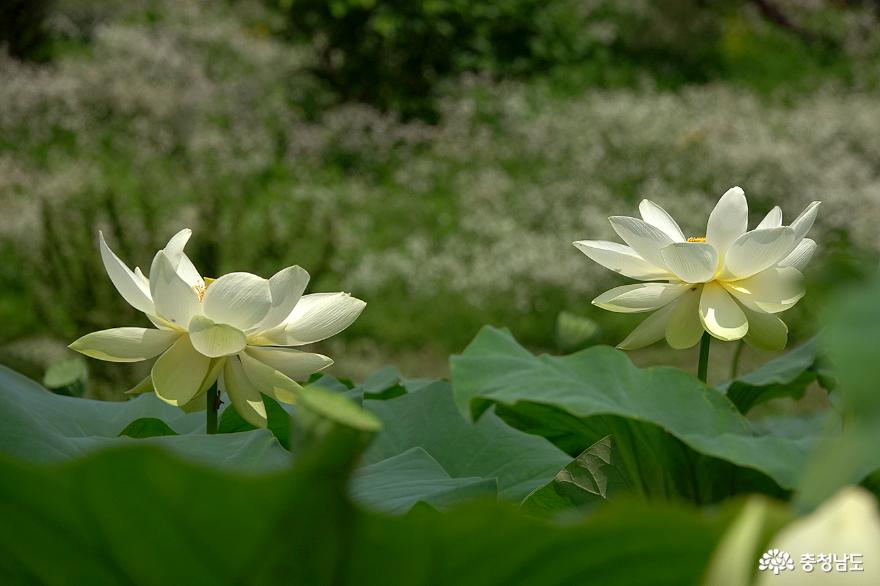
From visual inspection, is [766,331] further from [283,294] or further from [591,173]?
[591,173]

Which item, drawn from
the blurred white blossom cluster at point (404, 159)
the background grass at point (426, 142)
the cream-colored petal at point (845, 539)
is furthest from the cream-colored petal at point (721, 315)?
the blurred white blossom cluster at point (404, 159)

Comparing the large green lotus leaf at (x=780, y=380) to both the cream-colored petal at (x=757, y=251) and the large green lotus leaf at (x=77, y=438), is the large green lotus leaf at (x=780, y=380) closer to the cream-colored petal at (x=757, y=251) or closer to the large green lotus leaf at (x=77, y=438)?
the cream-colored petal at (x=757, y=251)

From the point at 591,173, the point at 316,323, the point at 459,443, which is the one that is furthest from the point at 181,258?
the point at 591,173

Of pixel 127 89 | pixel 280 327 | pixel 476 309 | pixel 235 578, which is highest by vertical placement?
pixel 235 578

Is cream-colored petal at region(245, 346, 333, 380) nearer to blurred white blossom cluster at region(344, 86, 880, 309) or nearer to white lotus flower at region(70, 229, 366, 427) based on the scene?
white lotus flower at region(70, 229, 366, 427)

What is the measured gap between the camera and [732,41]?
614cm

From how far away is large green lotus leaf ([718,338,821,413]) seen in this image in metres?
0.72

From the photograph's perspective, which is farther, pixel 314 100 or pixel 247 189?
pixel 314 100

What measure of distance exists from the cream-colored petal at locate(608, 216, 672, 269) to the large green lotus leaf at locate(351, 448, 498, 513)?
0.23 metres

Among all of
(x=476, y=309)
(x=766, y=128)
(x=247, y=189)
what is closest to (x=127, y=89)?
(x=247, y=189)

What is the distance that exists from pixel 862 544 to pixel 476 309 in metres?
3.64

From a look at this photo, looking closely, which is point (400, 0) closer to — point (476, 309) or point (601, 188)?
point (601, 188)

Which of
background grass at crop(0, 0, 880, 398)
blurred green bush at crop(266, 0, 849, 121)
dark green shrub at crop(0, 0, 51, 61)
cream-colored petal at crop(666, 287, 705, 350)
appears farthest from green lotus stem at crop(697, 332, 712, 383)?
dark green shrub at crop(0, 0, 51, 61)

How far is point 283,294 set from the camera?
63cm
